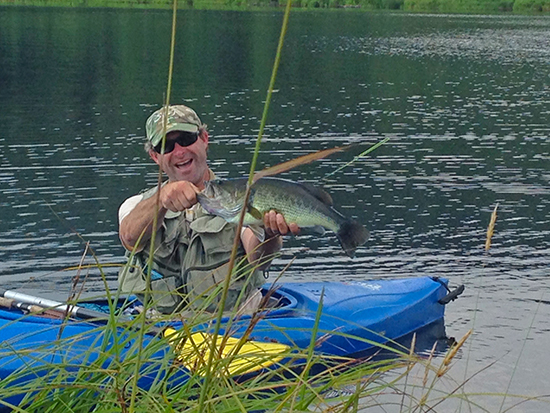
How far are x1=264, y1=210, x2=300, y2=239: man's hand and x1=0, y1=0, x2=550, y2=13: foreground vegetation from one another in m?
78.8

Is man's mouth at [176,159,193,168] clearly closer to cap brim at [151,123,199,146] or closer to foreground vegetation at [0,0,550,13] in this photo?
cap brim at [151,123,199,146]

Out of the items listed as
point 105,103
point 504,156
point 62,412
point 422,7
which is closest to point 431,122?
point 504,156

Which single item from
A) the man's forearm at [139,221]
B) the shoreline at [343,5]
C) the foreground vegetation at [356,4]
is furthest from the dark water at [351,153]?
the foreground vegetation at [356,4]

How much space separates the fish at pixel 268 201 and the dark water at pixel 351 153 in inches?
35.8

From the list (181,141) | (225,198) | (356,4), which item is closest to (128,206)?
(181,141)

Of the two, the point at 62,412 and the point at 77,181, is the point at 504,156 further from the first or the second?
the point at 62,412

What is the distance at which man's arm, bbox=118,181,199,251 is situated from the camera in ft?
16.4

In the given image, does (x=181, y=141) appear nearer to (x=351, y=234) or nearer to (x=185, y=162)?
(x=185, y=162)

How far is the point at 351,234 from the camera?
214 inches

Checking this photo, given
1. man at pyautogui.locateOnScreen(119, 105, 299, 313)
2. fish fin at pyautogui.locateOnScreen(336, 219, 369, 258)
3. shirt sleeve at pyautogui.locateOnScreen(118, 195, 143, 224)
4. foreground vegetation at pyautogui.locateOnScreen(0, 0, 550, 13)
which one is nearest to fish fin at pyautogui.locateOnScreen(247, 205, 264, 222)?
fish fin at pyautogui.locateOnScreen(336, 219, 369, 258)

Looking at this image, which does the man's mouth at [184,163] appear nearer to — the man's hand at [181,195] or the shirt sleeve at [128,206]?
the shirt sleeve at [128,206]

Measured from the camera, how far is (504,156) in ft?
57.9

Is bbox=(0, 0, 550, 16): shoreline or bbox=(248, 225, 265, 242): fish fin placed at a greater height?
bbox=(248, 225, 265, 242): fish fin

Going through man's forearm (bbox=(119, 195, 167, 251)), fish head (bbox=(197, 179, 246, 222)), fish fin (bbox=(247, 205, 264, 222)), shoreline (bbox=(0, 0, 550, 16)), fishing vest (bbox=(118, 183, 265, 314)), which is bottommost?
shoreline (bbox=(0, 0, 550, 16))
